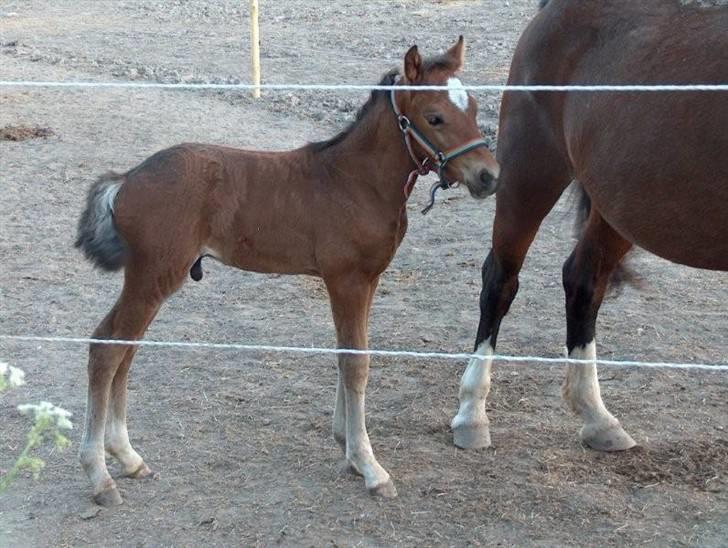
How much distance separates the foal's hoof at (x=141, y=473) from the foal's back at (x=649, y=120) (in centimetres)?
202

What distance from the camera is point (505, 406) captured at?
498 cm

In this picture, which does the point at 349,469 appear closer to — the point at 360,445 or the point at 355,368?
the point at 360,445

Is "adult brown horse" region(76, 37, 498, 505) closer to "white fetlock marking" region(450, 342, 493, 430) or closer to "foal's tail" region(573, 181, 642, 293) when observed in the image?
"white fetlock marking" region(450, 342, 493, 430)

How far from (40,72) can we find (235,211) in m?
8.37

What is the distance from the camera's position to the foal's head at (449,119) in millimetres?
3648

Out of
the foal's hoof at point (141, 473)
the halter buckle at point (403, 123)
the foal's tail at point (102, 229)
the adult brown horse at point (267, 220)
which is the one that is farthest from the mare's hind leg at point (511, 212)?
the foal's tail at point (102, 229)

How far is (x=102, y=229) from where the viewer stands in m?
3.88

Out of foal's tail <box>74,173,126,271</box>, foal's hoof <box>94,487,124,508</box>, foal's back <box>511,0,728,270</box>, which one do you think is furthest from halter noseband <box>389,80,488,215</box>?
foal's hoof <box>94,487,124,508</box>

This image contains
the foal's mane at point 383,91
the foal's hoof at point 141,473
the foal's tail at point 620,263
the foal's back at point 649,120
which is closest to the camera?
the foal's mane at point 383,91

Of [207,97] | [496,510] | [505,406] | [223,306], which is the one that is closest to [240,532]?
[496,510]

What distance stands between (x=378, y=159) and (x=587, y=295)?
1.32 metres

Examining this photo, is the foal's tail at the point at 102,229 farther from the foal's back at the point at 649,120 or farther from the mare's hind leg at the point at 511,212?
the foal's back at the point at 649,120

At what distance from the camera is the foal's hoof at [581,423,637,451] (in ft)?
14.8

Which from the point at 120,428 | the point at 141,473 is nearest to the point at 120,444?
the point at 120,428
